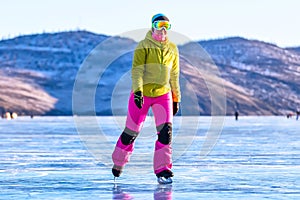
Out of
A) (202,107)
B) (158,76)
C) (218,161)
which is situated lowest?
(202,107)

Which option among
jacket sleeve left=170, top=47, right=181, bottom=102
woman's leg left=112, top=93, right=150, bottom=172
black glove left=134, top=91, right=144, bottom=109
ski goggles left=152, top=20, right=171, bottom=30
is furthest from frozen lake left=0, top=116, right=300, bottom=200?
ski goggles left=152, top=20, right=171, bottom=30

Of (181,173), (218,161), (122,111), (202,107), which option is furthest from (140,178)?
(202,107)

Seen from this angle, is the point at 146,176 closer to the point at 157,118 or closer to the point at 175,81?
the point at 157,118

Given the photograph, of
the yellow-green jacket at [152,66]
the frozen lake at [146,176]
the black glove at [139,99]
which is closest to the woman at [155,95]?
the yellow-green jacket at [152,66]

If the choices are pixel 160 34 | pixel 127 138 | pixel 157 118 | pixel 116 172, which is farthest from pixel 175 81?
pixel 116 172

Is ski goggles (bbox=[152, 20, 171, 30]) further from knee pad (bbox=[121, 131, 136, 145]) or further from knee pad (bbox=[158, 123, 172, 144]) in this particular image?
knee pad (bbox=[121, 131, 136, 145])

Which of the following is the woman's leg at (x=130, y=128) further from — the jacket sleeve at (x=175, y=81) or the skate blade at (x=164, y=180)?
the skate blade at (x=164, y=180)

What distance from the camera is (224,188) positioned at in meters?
12.1

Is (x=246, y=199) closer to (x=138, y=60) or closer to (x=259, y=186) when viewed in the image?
(x=259, y=186)

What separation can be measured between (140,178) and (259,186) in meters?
2.26

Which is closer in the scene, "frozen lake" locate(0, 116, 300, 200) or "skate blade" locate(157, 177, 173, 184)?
"frozen lake" locate(0, 116, 300, 200)

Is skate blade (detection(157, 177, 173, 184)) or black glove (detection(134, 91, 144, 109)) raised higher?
black glove (detection(134, 91, 144, 109))

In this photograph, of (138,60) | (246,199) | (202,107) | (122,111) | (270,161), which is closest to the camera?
(246,199)

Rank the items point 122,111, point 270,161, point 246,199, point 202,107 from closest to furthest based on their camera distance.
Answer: point 246,199
point 270,161
point 122,111
point 202,107
